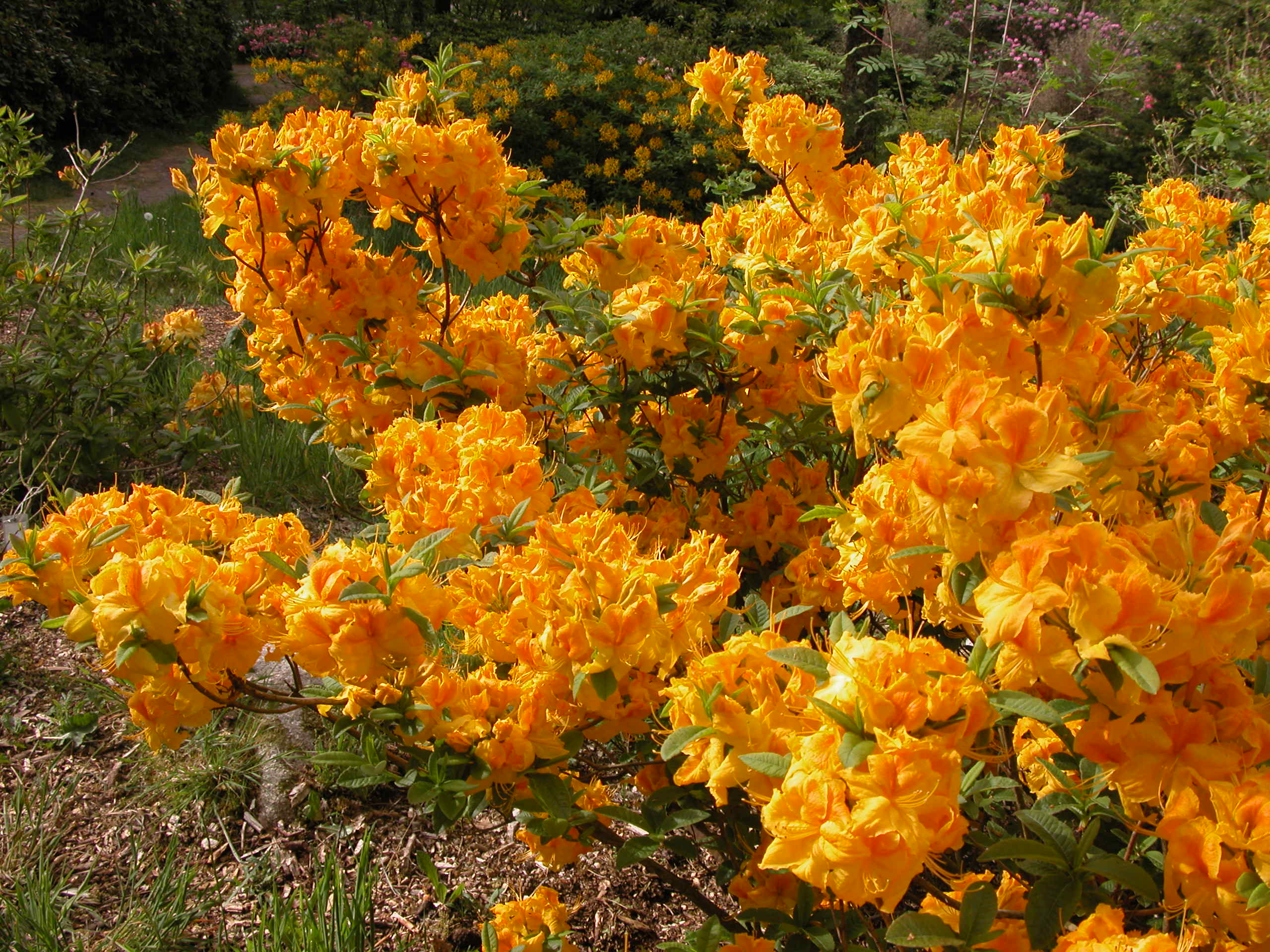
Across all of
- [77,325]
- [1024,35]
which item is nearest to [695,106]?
[77,325]

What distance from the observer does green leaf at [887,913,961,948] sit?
858 mm

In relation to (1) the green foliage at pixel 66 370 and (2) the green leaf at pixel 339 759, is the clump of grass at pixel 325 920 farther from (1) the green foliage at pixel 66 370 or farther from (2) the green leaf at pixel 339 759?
(1) the green foliage at pixel 66 370

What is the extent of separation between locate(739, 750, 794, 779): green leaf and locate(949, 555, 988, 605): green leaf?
0.77 feet

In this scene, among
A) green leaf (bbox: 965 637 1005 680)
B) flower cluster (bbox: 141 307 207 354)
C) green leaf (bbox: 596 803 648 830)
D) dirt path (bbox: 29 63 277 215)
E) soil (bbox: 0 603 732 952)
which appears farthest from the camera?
dirt path (bbox: 29 63 277 215)

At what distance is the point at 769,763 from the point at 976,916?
0.27 m

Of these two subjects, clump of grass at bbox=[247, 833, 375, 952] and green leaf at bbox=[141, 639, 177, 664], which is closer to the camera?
green leaf at bbox=[141, 639, 177, 664]

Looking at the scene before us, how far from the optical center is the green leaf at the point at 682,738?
90cm

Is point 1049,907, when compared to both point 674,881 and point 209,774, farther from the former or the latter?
point 209,774

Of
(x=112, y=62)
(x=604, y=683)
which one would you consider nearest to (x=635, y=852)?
(x=604, y=683)

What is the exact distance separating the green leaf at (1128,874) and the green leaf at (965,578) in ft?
0.90

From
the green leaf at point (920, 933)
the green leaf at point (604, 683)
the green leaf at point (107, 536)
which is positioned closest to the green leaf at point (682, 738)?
the green leaf at point (604, 683)

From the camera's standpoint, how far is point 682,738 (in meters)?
0.90

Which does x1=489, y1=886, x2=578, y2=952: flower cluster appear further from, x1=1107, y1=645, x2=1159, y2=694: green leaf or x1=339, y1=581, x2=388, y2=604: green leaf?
x1=1107, y1=645, x2=1159, y2=694: green leaf

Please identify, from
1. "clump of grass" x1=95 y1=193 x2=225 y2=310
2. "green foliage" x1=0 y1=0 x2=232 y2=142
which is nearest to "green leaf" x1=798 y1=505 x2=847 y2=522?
"clump of grass" x1=95 y1=193 x2=225 y2=310
